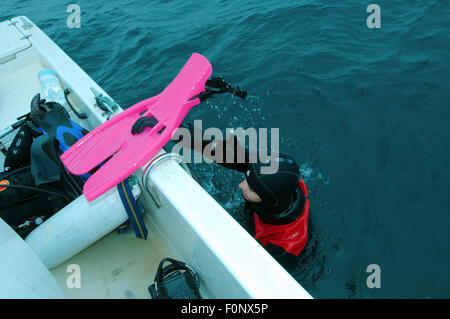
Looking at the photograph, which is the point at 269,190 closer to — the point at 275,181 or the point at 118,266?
the point at 275,181

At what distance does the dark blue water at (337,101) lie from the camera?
2.54 meters

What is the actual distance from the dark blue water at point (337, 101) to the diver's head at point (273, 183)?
0.80 m

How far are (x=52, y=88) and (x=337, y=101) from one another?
3.07 metres

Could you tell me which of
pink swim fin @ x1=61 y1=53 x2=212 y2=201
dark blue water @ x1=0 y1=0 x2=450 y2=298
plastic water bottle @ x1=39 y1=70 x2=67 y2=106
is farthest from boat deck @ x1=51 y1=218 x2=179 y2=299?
plastic water bottle @ x1=39 y1=70 x2=67 y2=106

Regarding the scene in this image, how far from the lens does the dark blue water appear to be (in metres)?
2.54

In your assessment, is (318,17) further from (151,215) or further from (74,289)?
(74,289)

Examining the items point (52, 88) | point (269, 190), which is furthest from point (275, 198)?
point (52, 88)

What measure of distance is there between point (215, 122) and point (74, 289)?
2426mm

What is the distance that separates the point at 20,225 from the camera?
2.12 metres

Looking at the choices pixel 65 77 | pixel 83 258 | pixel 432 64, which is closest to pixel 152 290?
pixel 83 258

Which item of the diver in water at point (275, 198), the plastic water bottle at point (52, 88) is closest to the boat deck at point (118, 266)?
the diver in water at point (275, 198)

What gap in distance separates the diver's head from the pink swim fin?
59 centimetres

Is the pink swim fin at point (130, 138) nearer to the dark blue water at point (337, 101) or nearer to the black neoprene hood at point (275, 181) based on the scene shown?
the black neoprene hood at point (275, 181)

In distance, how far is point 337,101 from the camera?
12.4ft
